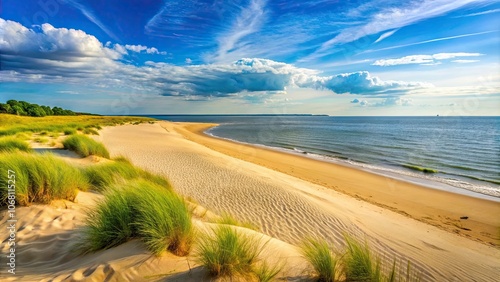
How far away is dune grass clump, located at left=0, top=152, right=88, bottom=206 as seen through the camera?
5.50 meters

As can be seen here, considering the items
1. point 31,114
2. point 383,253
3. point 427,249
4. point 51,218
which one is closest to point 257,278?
point 383,253

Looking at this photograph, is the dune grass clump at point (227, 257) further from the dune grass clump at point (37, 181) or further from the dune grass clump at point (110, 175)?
the dune grass clump at point (110, 175)

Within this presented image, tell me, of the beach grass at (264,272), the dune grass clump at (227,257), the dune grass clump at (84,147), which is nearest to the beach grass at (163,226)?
the dune grass clump at (227,257)

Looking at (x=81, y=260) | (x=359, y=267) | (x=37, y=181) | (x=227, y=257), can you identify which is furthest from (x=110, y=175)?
(x=359, y=267)

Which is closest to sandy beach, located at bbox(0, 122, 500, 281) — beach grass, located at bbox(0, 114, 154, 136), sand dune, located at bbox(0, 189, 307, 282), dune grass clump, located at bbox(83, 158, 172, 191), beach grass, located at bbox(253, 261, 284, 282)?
sand dune, located at bbox(0, 189, 307, 282)

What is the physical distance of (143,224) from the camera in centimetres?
379

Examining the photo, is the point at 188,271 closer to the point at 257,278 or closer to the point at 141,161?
the point at 257,278

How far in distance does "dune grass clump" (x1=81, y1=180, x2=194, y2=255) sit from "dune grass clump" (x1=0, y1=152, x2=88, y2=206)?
2.24 metres

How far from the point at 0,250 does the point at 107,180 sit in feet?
11.9

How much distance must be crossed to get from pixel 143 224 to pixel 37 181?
145 inches

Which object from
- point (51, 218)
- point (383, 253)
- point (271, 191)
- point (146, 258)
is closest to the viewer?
point (146, 258)

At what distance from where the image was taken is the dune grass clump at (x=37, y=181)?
18.0 ft

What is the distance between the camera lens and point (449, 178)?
1597cm

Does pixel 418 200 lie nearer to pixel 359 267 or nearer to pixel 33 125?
pixel 359 267
